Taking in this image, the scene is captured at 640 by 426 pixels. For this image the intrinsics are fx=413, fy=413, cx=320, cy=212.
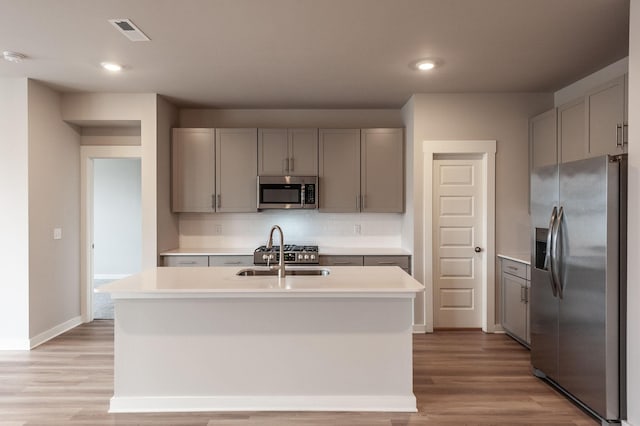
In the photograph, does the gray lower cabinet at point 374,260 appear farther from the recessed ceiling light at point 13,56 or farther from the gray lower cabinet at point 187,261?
the recessed ceiling light at point 13,56

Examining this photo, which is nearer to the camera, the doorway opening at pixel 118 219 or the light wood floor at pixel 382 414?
the light wood floor at pixel 382 414

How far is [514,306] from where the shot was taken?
4117 mm

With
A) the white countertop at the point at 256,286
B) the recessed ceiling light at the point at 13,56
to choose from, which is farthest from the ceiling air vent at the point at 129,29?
the white countertop at the point at 256,286

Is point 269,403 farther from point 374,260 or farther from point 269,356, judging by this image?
point 374,260

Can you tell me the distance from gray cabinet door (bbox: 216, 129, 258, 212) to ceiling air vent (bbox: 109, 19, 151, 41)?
1.89 meters

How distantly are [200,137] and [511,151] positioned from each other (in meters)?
3.52

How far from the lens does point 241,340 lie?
108 inches

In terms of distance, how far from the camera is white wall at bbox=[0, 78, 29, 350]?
3.97 m

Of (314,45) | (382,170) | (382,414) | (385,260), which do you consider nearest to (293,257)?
(385,260)

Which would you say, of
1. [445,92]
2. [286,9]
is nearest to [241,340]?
[286,9]

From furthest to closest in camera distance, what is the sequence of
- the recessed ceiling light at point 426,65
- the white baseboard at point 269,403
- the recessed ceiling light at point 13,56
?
the recessed ceiling light at point 426,65 → the recessed ceiling light at point 13,56 → the white baseboard at point 269,403

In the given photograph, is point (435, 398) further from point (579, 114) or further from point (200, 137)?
point (200, 137)

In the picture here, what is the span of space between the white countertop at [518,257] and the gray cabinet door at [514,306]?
0.18 meters

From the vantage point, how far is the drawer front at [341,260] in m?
4.56
